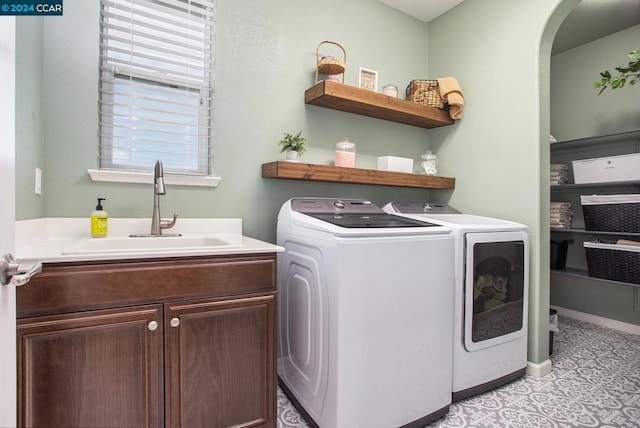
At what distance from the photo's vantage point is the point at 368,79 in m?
2.42

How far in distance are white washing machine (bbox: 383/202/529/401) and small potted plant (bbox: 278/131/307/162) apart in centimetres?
96

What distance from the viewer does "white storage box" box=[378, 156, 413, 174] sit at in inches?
95.3

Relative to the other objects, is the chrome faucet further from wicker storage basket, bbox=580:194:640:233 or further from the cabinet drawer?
wicker storage basket, bbox=580:194:640:233

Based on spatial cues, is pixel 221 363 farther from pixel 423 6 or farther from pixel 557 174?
pixel 557 174

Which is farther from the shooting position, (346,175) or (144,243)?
(346,175)

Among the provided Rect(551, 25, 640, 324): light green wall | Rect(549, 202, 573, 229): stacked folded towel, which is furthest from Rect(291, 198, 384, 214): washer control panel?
Rect(551, 25, 640, 324): light green wall

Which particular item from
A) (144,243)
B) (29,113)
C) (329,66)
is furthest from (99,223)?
(329,66)

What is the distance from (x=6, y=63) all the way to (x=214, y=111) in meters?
1.26

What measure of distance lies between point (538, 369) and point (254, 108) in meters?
2.47

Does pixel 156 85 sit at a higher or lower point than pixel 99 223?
higher

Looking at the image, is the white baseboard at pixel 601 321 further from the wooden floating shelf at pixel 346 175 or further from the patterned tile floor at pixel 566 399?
the wooden floating shelf at pixel 346 175

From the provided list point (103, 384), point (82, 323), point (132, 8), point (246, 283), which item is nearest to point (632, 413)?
point (246, 283)

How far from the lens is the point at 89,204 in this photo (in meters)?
1.66

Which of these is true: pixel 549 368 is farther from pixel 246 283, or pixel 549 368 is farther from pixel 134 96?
pixel 134 96
